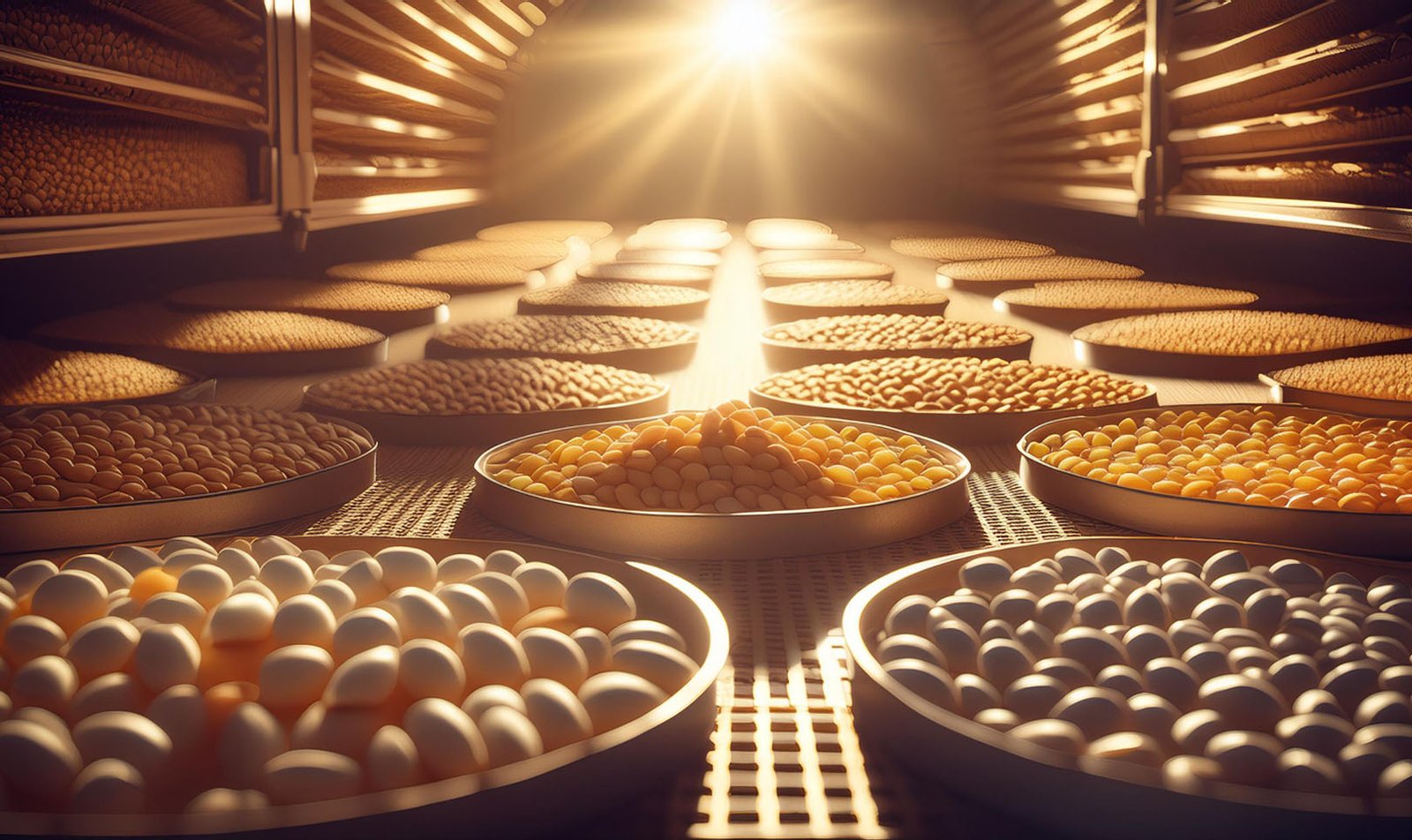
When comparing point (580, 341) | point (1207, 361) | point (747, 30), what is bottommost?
point (1207, 361)

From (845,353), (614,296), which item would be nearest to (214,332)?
(614,296)

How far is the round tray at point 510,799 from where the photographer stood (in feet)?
2.21

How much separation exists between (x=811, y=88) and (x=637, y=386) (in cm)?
719

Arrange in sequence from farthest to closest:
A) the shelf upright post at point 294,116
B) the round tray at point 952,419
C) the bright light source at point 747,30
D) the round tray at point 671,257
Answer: the bright light source at point 747,30 → the round tray at point 671,257 → the shelf upright post at point 294,116 → the round tray at point 952,419

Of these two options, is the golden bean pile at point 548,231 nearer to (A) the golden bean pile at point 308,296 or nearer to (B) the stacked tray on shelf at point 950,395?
(A) the golden bean pile at point 308,296

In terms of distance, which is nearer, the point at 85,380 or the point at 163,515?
the point at 163,515

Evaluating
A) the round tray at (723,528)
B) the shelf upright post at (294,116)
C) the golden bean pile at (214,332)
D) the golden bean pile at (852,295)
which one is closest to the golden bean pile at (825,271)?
the golden bean pile at (852,295)

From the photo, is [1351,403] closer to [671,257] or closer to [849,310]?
[849,310]

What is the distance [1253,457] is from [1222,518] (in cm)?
32

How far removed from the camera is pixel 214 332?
2924 millimetres

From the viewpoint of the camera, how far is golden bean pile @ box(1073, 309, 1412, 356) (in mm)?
2736

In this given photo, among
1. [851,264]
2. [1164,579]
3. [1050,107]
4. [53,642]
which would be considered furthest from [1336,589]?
[1050,107]

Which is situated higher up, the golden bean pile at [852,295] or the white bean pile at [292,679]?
the white bean pile at [292,679]

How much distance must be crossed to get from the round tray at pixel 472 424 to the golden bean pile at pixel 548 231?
14.3 feet
